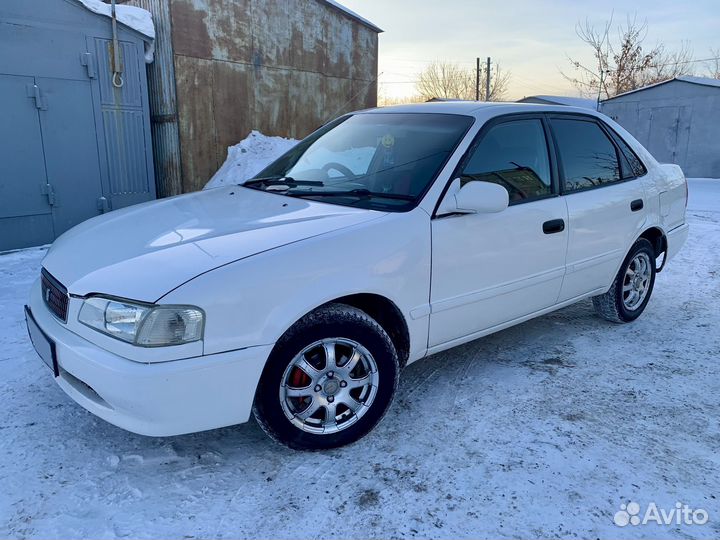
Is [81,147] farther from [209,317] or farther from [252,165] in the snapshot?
[209,317]

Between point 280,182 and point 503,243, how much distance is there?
1.42 meters

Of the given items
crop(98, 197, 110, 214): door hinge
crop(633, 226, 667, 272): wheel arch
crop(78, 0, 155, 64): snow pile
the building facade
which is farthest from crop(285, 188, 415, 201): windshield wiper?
the building facade

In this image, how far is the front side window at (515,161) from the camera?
10.3 feet

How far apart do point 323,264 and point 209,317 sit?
545 mm

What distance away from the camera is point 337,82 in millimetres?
11953

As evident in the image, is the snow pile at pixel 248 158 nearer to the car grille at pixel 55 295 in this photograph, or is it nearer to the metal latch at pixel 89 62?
the metal latch at pixel 89 62

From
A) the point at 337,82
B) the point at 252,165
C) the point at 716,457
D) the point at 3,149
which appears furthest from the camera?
the point at 337,82

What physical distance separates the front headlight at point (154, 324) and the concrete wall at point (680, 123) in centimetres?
1676

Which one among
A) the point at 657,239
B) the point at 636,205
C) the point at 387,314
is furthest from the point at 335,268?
the point at 657,239

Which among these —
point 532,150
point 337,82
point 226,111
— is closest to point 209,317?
point 532,150

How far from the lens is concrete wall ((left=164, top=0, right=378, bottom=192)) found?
362 inches

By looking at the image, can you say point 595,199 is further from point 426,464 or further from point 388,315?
point 426,464

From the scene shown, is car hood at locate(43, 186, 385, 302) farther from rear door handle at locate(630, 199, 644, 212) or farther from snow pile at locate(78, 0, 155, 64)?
snow pile at locate(78, 0, 155, 64)

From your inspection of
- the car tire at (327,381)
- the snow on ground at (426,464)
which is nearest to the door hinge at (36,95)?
the snow on ground at (426,464)
